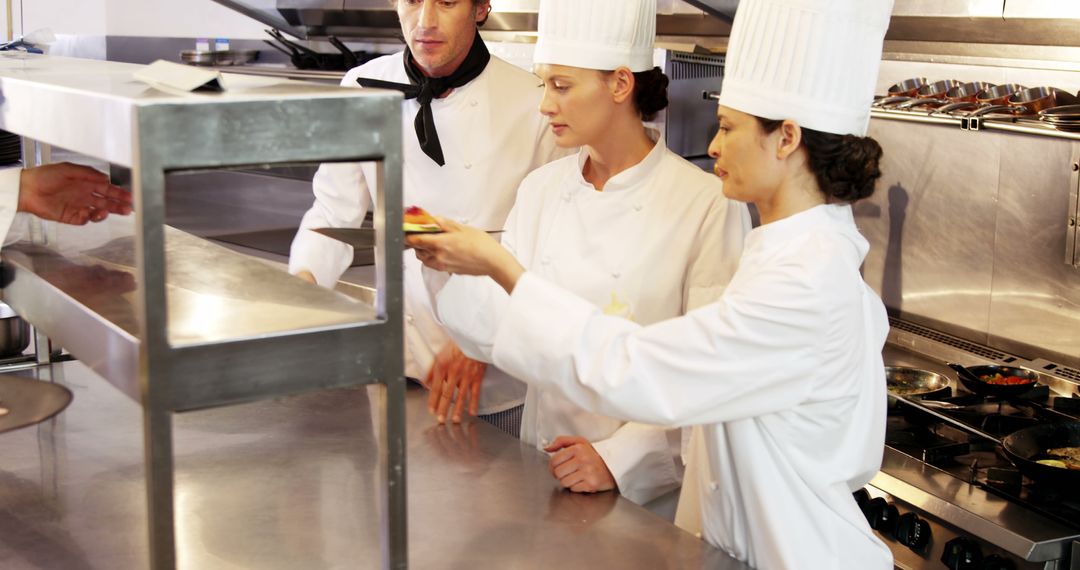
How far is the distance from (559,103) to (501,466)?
2.09ft

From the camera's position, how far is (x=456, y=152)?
2.43 metres

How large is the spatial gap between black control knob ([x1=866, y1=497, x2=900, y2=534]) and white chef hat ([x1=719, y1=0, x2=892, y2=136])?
96 centimetres

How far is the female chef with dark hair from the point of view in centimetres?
140

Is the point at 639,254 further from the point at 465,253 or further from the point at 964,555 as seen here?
the point at 964,555

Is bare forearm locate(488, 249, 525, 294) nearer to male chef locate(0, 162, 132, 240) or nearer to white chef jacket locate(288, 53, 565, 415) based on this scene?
male chef locate(0, 162, 132, 240)

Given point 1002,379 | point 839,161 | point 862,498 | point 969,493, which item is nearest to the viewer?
point 839,161

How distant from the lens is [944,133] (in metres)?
2.93

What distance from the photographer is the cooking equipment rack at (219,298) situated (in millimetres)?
973

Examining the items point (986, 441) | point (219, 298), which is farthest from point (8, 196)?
point (986, 441)

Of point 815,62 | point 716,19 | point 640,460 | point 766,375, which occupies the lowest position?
point 640,460

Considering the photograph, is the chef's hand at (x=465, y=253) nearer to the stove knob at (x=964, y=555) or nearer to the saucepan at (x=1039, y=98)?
the stove knob at (x=964, y=555)

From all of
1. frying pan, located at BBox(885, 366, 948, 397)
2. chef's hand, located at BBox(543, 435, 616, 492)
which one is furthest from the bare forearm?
frying pan, located at BBox(885, 366, 948, 397)

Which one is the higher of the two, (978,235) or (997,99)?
(997,99)

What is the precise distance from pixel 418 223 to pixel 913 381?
161 centimetres
